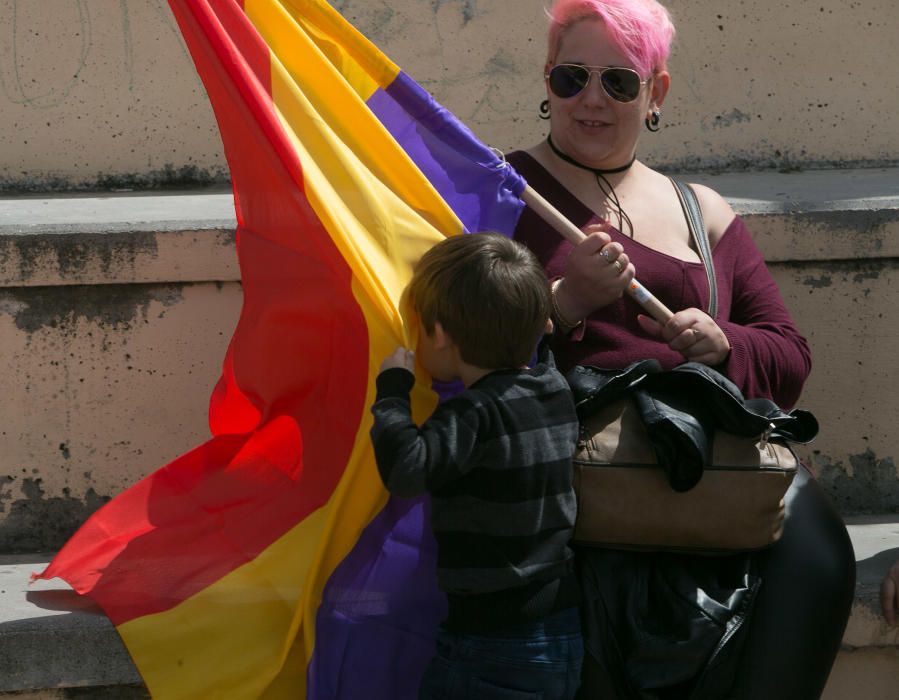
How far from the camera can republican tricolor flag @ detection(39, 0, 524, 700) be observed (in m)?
2.03

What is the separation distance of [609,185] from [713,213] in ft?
0.71

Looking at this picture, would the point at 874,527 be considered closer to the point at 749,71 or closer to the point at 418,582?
the point at 418,582

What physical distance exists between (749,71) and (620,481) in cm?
191

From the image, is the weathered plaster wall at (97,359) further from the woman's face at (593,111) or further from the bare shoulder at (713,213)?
the bare shoulder at (713,213)

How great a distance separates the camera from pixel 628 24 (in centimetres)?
230

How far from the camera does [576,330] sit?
87.7 inches

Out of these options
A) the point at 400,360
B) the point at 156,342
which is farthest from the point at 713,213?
the point at 156,342

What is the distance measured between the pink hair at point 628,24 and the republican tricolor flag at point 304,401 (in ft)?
1.03

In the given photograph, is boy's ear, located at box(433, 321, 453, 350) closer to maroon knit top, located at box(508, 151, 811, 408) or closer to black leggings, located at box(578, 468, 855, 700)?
maroon knit top, located at box(508, 151, 811, 408)

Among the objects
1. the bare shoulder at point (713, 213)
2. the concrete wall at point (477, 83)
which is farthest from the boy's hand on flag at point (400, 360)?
the concrete wall at point (477, 83)

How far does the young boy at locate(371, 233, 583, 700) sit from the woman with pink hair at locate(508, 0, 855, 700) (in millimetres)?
114

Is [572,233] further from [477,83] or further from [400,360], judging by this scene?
[477,83]

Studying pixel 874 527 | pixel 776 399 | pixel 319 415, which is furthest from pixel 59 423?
pixel 874 527

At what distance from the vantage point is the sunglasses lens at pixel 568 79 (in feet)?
7.48
